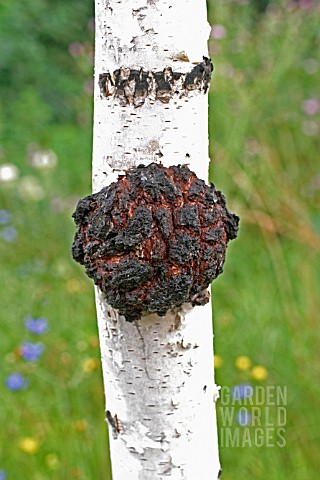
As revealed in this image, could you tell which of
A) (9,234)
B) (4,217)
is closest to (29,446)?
(9,234)

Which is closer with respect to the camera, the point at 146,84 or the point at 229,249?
the point at 146,84

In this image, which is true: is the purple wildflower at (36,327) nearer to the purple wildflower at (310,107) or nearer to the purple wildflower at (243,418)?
the purple wildflower at (243,418)

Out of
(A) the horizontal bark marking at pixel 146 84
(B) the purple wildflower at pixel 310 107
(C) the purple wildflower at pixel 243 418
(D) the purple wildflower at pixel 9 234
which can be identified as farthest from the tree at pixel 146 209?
(B) the purple wildflower at pixel 310 107

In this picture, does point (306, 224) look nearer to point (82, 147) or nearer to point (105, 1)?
point (82, 147)

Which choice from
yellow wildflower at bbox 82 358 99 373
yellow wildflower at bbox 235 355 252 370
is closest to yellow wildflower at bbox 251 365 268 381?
yellow wildflower at bbox 235 355 252 370

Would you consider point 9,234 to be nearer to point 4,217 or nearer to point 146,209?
point 4,217

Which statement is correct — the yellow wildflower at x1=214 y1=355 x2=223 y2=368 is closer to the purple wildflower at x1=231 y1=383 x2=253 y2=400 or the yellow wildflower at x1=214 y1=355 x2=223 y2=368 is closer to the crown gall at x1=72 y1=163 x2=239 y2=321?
the purple wildflower at x1=231 y1=383 x2=253 y2=400

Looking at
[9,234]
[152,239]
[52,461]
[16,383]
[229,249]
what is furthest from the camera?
[9,234]
